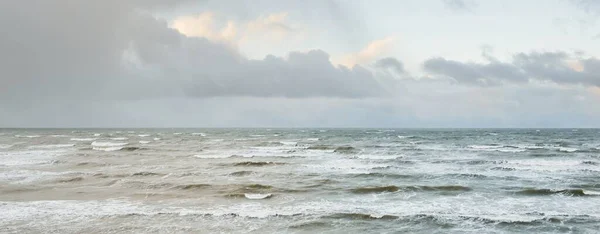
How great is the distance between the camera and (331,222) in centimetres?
1370

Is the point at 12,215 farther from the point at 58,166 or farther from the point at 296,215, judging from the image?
the point at 58,166

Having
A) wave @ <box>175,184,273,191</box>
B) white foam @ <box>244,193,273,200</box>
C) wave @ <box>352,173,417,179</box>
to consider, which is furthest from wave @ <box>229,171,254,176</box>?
white foam @ <box>244,193,273,200</box>

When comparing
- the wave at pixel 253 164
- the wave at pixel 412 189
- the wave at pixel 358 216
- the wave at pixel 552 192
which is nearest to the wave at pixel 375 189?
the wave at pixel 412 189

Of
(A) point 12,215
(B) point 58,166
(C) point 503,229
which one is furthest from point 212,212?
(B) point 58,166

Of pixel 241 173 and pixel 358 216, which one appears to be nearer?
pixel 358 216

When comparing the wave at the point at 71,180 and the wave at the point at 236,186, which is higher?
the wave at the point at 71,180

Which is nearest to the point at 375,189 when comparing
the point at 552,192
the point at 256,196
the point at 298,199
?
the point at 298,199

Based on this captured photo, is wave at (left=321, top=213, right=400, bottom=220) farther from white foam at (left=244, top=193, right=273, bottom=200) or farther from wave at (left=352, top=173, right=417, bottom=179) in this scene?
wave at (left=352, top=173, right=417, bottom=179)

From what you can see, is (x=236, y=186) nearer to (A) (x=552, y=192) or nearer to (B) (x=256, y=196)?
(B) (x=256, y=196)

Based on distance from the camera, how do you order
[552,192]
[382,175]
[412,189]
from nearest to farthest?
[552,192], [412,189], [382,175]

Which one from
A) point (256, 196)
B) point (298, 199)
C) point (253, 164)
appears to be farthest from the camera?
point (253, 164)

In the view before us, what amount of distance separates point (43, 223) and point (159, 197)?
5.26 meters

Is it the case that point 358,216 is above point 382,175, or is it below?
below

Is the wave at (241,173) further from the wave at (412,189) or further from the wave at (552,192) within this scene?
the wave at (552,192)
